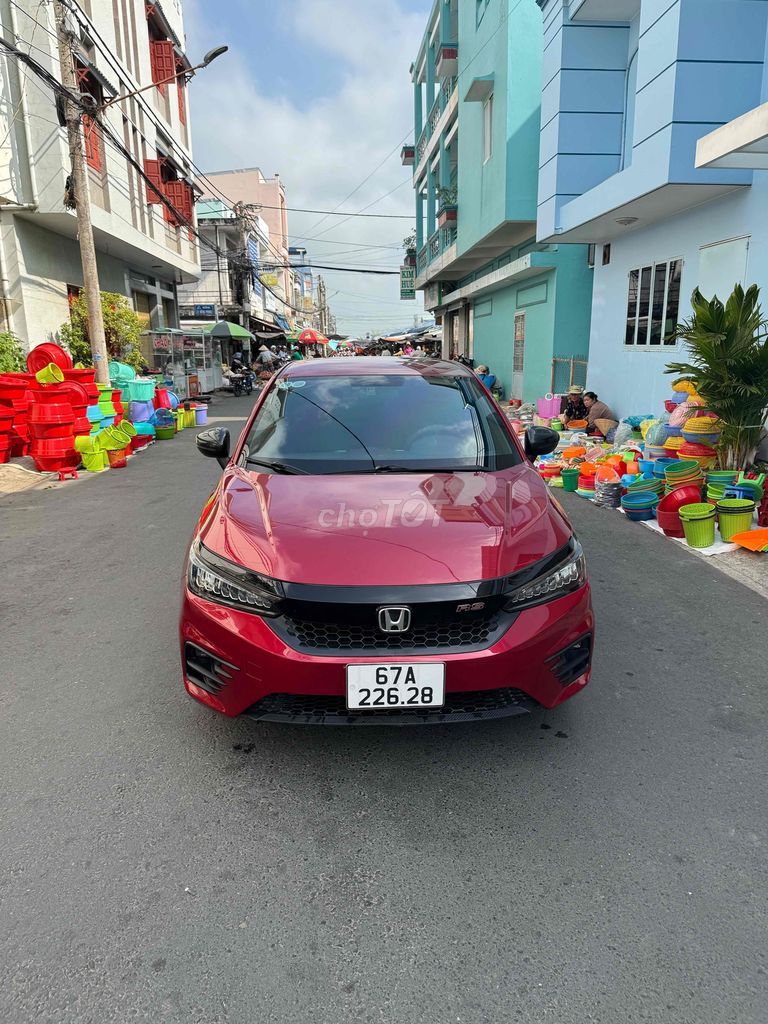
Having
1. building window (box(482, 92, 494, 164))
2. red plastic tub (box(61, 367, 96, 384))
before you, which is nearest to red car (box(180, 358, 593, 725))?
red plastic tub (box(61, 367, 96, 384))

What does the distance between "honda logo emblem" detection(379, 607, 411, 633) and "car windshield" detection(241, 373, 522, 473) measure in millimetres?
1109

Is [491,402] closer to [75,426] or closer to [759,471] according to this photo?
[759,471]

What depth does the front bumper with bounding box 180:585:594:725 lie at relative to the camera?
239 cm

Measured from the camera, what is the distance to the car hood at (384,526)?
2512 millimetres

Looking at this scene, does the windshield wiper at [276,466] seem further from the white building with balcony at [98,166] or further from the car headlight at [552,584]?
the white building with balcony at [98,166]

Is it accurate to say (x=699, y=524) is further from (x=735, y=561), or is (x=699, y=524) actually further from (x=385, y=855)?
(x=385, y=855)

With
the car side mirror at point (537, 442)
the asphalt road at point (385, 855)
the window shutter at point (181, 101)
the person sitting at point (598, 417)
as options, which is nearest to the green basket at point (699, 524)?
the asphalt road at point (385, 855)

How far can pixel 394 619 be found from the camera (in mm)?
2412

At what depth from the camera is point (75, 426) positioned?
32.3ft

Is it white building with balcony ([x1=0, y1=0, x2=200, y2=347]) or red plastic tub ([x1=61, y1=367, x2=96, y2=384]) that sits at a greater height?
white building with balcony ([x1=0, y1=0, x2=200, y2=347])

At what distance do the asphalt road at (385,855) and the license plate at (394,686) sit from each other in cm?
43

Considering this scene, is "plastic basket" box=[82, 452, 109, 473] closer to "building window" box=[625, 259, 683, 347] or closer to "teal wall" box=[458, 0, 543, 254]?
"building window" box=[625, 259, 683, 347]

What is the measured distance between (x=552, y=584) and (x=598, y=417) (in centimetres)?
984

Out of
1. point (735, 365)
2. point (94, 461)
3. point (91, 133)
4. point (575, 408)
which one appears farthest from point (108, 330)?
point (735, 365)
